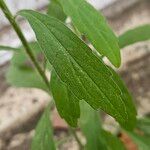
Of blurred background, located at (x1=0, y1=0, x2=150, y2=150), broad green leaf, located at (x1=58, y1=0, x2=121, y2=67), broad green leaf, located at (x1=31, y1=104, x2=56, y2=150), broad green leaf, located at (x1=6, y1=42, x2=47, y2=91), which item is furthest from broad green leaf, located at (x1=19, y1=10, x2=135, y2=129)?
blurred background, located at (x1=0, y1=0, x2=150, y2=150)

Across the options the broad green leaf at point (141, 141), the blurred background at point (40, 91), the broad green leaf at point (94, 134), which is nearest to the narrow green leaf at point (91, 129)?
the broad green leaf at point (94, 134)

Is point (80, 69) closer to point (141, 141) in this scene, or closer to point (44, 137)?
point (44, 137)

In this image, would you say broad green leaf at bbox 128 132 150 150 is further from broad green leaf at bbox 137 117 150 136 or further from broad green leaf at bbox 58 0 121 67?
broad green leaf at bbox 58 0 121 67

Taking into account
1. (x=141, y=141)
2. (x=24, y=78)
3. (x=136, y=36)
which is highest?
(x=24, y=78)

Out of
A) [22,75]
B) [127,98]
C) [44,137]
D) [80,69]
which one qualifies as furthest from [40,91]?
[80,69]

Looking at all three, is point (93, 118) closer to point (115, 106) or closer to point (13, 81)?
point (13, 81)
